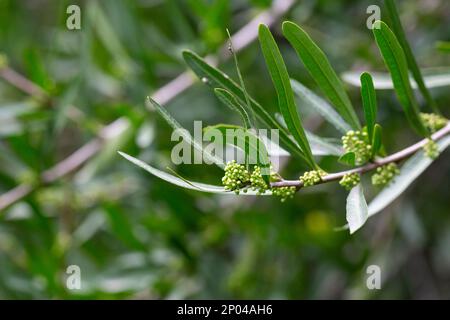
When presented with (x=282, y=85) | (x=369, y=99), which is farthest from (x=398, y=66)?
(x=282, y=85)

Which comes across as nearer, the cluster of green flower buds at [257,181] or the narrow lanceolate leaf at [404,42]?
the cluster of green flower buds at [257,181]

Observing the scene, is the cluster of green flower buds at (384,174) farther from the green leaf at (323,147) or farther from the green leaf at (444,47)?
the green leaf at (444,47)

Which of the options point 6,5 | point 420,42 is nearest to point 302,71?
point 420,42

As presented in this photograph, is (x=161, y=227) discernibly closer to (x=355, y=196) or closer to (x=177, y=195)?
(x=177, y=195)

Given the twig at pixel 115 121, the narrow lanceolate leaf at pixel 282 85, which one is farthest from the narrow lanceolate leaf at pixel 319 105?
the twig at pixel 115 121

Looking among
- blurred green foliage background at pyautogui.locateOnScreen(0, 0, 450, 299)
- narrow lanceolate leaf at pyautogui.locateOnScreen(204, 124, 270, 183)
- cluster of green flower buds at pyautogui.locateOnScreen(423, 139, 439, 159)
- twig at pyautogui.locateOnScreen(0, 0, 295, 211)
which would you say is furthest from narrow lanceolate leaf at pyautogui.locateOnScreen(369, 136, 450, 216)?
twig at pyautogui.locateOnScreen(0, 0, 295, 211)

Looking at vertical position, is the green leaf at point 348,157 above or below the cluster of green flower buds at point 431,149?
below

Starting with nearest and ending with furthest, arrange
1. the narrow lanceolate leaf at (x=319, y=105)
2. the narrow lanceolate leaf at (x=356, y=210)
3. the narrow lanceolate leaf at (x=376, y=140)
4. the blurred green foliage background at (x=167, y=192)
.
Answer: the narrow lanceolate leaf at (x=356, y=210) < the narrow lanceolate leaf at (x=376, y=140) < the narrow lanceolate leaf at (x=319, y=105) < the blurred green foliage background at (x=167, y=192)
